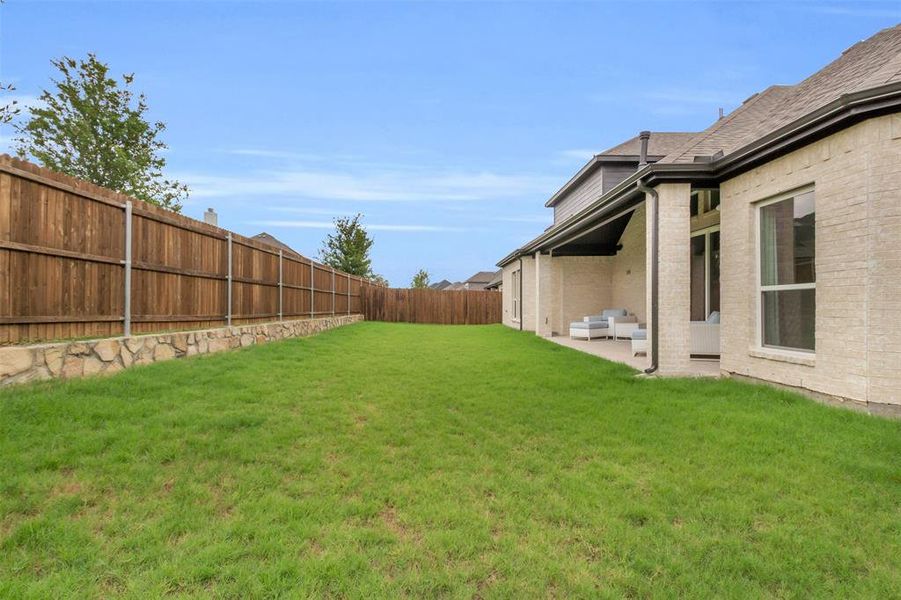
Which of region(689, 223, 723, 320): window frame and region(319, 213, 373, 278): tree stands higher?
region(319, 213, 373, 278): tree

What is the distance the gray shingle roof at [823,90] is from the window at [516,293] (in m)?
10.7

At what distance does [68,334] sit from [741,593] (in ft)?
20.8

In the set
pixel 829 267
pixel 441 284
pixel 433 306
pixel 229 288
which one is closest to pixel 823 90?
pixel 829 267

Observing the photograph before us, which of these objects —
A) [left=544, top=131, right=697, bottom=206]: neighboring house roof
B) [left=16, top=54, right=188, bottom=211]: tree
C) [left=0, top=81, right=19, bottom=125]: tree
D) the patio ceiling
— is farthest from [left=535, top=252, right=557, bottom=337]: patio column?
[left=16, top=54, right=188, bottom=211]: tree

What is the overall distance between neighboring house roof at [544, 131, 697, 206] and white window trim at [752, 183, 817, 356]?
802 cm

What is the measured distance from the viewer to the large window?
5.20m

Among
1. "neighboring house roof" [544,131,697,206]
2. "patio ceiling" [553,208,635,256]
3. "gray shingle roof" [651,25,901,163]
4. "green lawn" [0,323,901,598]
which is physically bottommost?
"green lawn" [0,323,901,598]

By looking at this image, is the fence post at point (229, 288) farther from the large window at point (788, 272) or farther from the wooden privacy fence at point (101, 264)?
the large window at point (788, 272)

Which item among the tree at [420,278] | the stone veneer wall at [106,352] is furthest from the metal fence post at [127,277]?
the tree at [420,278]

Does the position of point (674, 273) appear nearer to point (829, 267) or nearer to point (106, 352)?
point (829, 267)

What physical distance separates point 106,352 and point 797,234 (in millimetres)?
8608

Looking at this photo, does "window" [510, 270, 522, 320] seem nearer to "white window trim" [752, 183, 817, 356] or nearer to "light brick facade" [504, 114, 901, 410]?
"light brick facade" [504, 114, 901, 410]

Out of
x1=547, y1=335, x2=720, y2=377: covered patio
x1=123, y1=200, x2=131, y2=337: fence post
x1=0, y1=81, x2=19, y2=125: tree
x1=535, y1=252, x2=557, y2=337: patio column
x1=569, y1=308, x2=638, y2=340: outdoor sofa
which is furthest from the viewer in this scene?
x1=535, y1=252, x2=557, y2=337: patio column

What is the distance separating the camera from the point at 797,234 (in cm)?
538
